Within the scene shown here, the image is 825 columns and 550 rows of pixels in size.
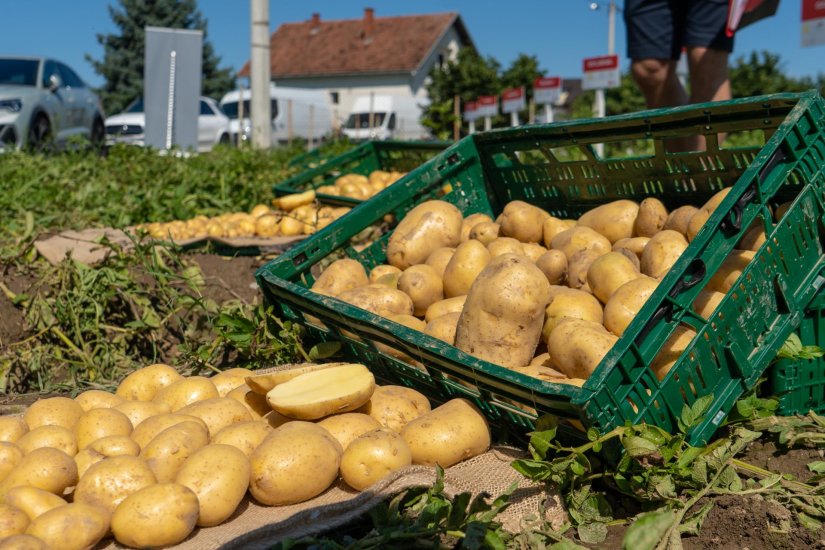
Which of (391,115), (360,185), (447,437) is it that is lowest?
(447,437)

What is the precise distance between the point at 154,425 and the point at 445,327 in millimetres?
1034

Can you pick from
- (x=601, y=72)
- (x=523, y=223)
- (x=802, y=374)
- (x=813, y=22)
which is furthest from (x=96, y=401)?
(x=601, y=72)

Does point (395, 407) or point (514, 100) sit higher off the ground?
point (514, 100)

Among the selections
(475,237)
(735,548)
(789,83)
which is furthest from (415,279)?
(789,83)

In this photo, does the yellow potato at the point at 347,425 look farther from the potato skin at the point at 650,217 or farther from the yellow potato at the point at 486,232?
the potato skin at the point at 650,217

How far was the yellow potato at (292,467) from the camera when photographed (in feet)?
6.73

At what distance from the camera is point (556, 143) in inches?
145

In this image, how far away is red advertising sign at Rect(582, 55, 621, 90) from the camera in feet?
31.3

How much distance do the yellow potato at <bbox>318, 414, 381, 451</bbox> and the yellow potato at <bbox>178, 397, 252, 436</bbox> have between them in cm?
25

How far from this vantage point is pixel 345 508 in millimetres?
2035

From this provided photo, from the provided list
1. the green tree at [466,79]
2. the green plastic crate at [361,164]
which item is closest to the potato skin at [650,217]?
the green plastic crate at [361,164]

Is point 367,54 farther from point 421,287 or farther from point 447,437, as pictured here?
point 447,437

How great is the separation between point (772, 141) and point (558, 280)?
0.94 m

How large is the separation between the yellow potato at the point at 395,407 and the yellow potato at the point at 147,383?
2.30ft
